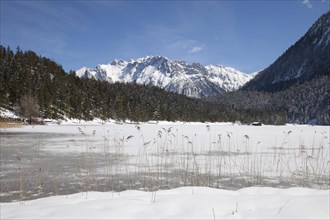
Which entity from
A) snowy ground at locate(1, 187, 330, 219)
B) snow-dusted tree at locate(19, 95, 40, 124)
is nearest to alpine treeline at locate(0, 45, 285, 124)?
snow-dusted tree at locate(19, 95, 40, 124)

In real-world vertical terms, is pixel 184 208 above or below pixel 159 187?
above

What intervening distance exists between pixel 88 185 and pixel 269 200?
17.9ft

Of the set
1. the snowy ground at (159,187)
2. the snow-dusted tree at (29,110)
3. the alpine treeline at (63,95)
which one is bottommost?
the snowy ground at (159,187)

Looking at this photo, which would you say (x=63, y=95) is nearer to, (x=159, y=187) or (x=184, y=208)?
(x=159, y=187)

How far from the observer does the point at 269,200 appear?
6.95 metres

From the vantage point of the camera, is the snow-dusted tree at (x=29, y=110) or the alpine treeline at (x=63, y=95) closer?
the snow-dusted tree at (x=29, y=110)

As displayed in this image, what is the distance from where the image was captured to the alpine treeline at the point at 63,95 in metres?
86.6

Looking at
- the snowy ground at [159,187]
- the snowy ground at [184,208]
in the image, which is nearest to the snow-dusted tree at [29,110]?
the snowy ground at [159,187]

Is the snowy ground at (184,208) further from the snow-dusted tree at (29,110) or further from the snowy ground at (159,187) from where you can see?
the snow-dusted tree at (29,110)

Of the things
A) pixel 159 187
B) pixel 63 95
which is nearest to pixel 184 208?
pixel 159 187

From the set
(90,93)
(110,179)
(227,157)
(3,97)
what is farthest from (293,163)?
(90,93)

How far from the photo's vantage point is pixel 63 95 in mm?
96188

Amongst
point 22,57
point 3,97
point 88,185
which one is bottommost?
point 88,185

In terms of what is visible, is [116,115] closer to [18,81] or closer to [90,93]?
[90,93]
